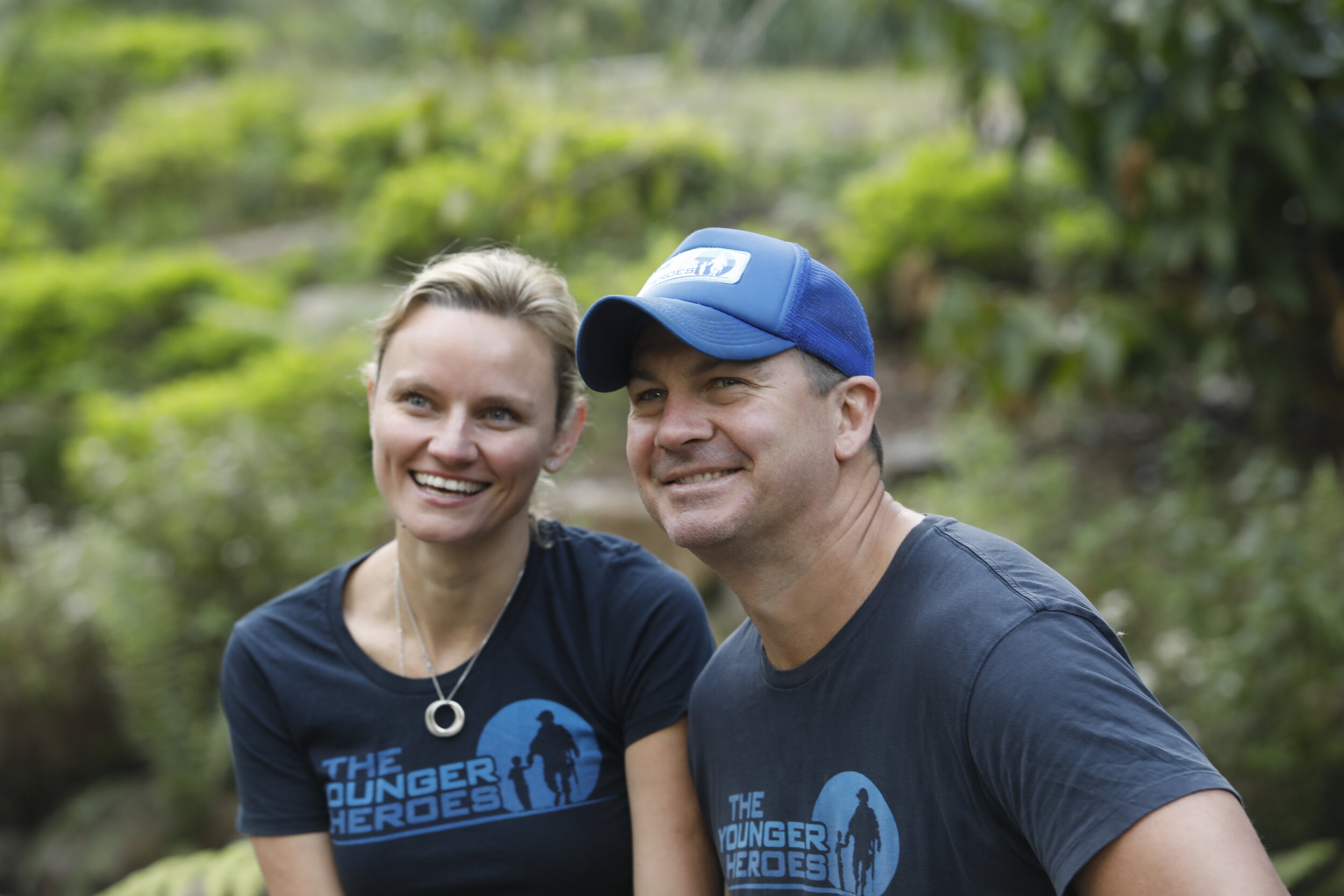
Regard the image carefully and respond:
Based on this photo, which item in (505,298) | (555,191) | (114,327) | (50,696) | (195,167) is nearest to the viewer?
(505,298)

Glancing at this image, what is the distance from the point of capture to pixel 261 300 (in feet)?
30.4

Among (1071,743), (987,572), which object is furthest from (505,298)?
(1071,743)

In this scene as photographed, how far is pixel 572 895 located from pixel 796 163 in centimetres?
911

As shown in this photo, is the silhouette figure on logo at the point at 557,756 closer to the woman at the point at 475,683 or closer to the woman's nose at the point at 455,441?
the woman at the point at 475,683

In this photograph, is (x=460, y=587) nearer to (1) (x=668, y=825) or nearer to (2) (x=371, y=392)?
(2) (x=371, y=392)

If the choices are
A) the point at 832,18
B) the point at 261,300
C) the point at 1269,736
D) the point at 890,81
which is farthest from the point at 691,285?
the point at 832,18

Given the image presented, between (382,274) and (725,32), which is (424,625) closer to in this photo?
(725,32)

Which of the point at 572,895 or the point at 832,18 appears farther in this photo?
the point at 832,18

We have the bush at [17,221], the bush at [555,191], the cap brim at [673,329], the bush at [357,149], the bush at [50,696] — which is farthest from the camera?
the bush at [357,149]

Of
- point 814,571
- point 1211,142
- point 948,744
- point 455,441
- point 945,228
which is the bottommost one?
point 948,744

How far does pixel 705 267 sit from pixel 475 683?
103cm

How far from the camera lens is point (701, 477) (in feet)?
5.92

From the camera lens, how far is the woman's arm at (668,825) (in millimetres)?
2189

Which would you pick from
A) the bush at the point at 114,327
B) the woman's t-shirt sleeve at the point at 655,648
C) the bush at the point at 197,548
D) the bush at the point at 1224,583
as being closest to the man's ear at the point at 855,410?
the woman's t-shirt sleeve at the point at 655,648
